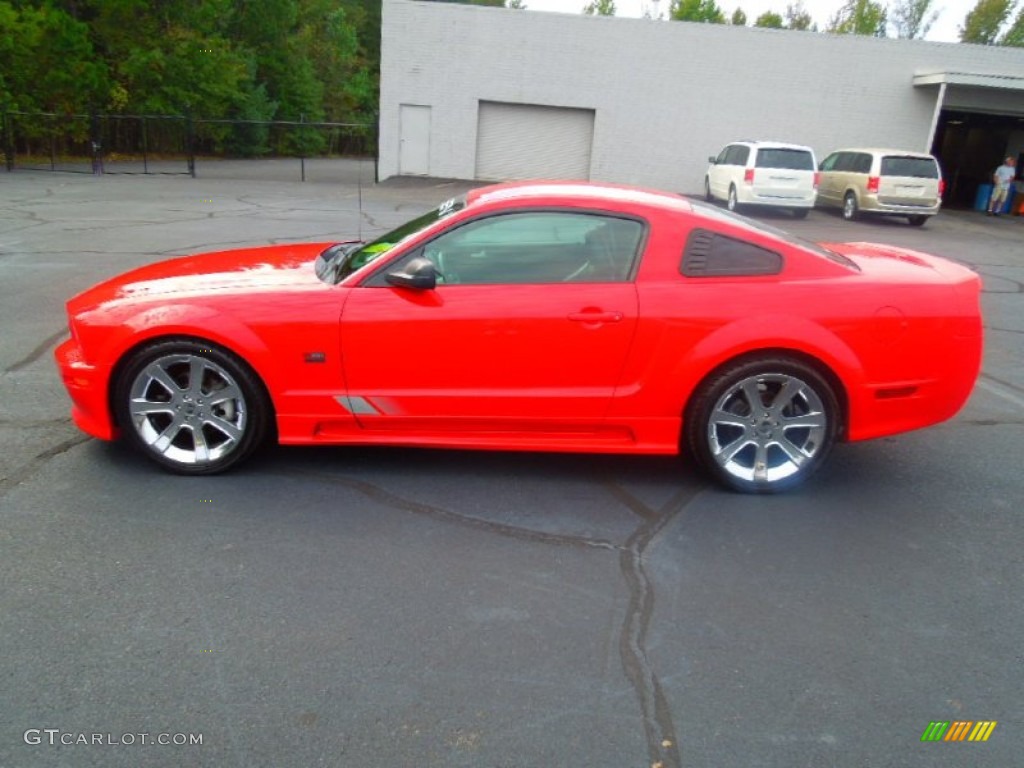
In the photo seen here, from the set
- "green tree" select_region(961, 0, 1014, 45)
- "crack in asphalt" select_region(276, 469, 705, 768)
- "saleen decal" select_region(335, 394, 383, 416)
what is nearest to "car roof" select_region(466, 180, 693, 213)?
"saleen decal" select_region(335, 394, 383, 416)

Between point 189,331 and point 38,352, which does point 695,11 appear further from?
point 189,331

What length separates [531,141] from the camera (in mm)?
24125

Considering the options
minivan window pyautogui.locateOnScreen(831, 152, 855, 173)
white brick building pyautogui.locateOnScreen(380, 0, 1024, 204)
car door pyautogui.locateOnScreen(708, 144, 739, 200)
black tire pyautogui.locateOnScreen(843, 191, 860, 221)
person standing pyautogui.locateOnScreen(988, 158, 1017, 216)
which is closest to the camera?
black tire pyautogui.locateOnScreen(843, 191, 860, 221)

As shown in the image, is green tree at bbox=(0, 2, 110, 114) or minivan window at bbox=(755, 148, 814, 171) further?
green tree at bbox=(0, 2, 110, 114)

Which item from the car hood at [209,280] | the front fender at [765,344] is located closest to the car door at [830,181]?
the front fender at [765,344]

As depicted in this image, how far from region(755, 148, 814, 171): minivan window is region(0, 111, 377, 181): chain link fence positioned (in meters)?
12.0

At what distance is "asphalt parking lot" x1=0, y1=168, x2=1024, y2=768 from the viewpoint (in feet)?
7.75

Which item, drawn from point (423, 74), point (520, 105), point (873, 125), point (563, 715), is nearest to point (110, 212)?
point (423, 74)

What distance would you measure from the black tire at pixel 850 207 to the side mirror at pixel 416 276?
18.6m

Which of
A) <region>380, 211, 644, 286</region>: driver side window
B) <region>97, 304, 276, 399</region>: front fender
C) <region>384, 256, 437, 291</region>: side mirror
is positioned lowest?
<region>97, 304, 276, 399</region>: front fender

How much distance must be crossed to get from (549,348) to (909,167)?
60.6ft

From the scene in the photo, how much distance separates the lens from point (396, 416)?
3922 mm

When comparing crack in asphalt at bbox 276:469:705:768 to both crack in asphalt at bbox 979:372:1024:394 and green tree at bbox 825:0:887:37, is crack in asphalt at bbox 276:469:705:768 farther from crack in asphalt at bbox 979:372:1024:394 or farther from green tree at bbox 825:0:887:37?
green tree at bbox 825:0:887:37

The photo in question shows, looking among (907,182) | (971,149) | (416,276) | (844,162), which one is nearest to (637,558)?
(416,276)
